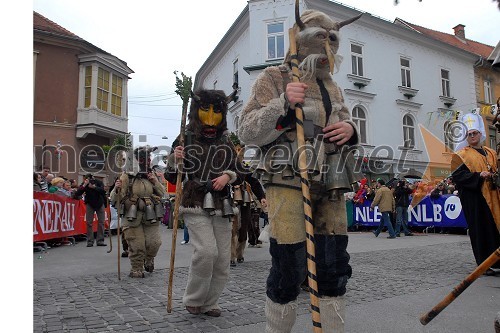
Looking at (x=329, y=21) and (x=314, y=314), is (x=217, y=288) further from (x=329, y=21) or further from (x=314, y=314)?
(x=329, y=21)

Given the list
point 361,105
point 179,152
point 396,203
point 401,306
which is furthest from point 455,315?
point 361,105

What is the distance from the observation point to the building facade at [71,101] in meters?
23.1

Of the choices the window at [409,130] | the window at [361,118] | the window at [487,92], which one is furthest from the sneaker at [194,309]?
the window at [487,92]

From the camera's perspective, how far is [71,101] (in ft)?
79.9

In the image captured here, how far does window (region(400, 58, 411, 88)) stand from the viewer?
26.7 meters

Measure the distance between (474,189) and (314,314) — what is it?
15.8 ft

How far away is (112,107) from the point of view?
86.9 ft

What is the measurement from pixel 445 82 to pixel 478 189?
84.3 feet

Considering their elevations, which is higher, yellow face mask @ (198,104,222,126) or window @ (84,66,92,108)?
window @ (84,66,92,108)

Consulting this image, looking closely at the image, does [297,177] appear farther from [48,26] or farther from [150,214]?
[48,26]

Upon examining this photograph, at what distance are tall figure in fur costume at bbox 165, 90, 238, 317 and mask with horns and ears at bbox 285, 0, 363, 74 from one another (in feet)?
5.78

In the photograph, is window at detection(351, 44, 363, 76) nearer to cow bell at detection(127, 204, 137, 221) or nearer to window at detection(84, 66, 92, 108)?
window at detection(84, 66, 92, 108)

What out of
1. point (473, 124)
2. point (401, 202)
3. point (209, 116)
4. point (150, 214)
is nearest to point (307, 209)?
point (209, 116)

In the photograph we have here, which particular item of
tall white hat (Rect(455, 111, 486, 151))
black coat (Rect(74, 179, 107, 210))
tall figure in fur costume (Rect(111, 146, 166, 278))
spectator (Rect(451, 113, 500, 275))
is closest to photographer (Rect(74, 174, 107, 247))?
black coat (Rect(74, 179, 107, 210))
